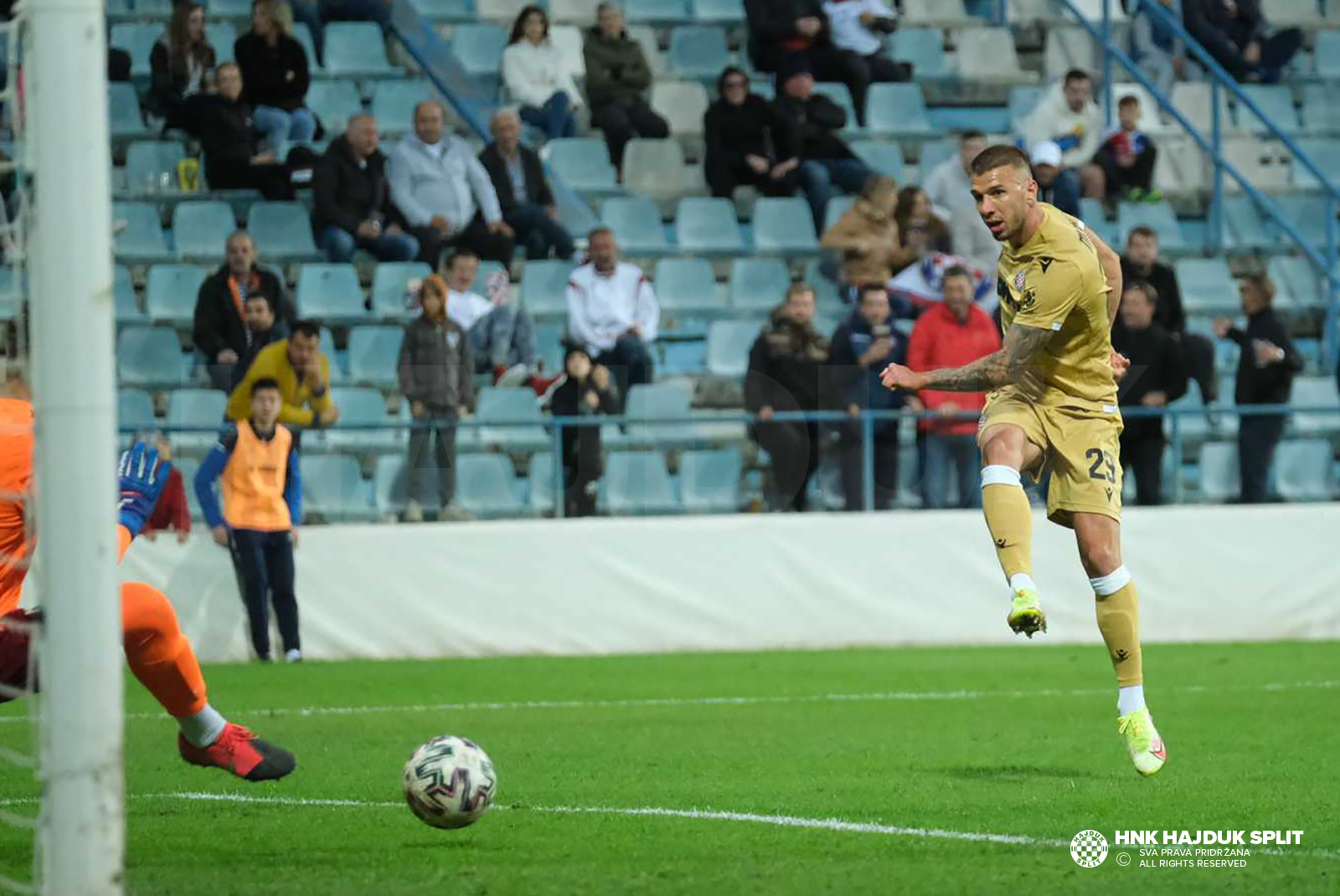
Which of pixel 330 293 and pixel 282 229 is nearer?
pixel 330 293

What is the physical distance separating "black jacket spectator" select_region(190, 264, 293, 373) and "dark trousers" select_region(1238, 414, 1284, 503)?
23.7 ft

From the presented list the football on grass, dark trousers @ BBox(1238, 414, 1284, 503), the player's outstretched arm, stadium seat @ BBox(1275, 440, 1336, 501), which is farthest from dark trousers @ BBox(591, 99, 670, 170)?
the football on grass

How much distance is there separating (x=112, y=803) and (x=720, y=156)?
14.4m

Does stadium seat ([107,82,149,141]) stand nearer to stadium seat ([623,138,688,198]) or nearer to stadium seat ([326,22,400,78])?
stadium seat ([326,22,400,78])

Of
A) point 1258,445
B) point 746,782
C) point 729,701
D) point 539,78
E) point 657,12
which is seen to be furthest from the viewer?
point 657,12

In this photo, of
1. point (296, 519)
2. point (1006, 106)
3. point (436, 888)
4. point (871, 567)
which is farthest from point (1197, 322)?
point (436, 888)

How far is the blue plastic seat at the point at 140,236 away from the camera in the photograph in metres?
17.4

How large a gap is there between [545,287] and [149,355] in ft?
10.8

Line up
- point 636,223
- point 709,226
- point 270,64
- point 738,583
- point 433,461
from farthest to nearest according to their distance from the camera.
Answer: point 709,226 < point 636,223 < point 270,64 < point 738,583 < point 433,461

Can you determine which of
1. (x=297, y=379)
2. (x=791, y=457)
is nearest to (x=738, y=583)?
(x=791, y=457)

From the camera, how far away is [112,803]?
4590 mm

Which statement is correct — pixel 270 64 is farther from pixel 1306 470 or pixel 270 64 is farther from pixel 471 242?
pixel 1306 470

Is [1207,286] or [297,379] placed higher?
[1207,286]

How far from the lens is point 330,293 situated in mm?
17078
